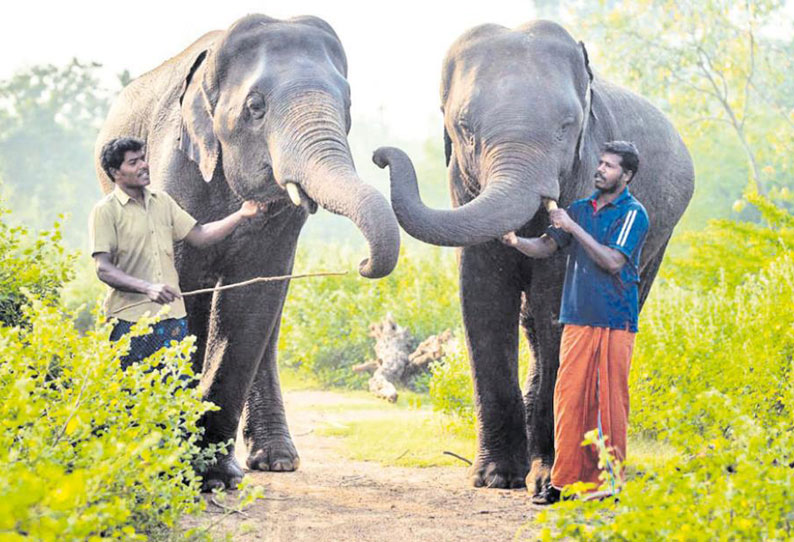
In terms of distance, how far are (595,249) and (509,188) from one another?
0.54 meters

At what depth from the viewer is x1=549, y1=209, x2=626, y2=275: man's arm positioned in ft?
20.4

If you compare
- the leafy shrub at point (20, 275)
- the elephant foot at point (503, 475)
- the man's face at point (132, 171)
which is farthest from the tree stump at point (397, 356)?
the man's face at point (132, 171)

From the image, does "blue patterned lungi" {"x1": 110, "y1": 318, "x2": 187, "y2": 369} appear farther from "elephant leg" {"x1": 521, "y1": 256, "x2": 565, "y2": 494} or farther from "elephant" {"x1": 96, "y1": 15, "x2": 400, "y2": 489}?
"elephant leg" {"x1": 521, "y1": 256, "x2": 565, "y2": 494}

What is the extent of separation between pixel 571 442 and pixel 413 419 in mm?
4549

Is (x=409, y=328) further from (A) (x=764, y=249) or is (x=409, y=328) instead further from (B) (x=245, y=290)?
(B) (x=245, y=290)

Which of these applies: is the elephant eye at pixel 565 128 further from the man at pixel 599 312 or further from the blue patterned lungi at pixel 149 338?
the blue patterned lungi at pixel 149 338

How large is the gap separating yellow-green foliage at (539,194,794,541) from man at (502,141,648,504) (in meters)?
0.27

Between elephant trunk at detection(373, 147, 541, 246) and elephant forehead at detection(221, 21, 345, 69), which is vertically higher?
elephant forehead at detection(221, 21, 345, 69)

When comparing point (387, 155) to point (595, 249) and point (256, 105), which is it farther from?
point (595, 249)

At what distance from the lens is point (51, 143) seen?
4953 centimetres

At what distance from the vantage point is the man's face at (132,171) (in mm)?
6078

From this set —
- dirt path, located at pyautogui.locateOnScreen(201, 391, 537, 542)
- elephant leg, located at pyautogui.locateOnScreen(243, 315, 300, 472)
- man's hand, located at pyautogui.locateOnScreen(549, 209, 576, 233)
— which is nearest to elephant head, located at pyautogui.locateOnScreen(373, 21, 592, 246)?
man's hand, located at pyautogui.locateOnScreen(549, 209, 576, 233)

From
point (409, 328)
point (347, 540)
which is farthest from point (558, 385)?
A: point (409, 328)

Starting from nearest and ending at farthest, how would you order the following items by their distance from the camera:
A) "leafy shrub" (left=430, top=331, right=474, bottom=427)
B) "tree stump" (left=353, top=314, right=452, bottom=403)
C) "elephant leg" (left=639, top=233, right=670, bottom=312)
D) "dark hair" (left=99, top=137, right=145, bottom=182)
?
"dark hair" (left=99, top=137, right=145, bottom=182) < "elephant leg" (left=639, top=233, right=670, bottom=312) < "leafy shrub" (left=430, top=331, right=474, bottom=427) < "tree stump" (left=353, top=314, right=452, bottom=403)
